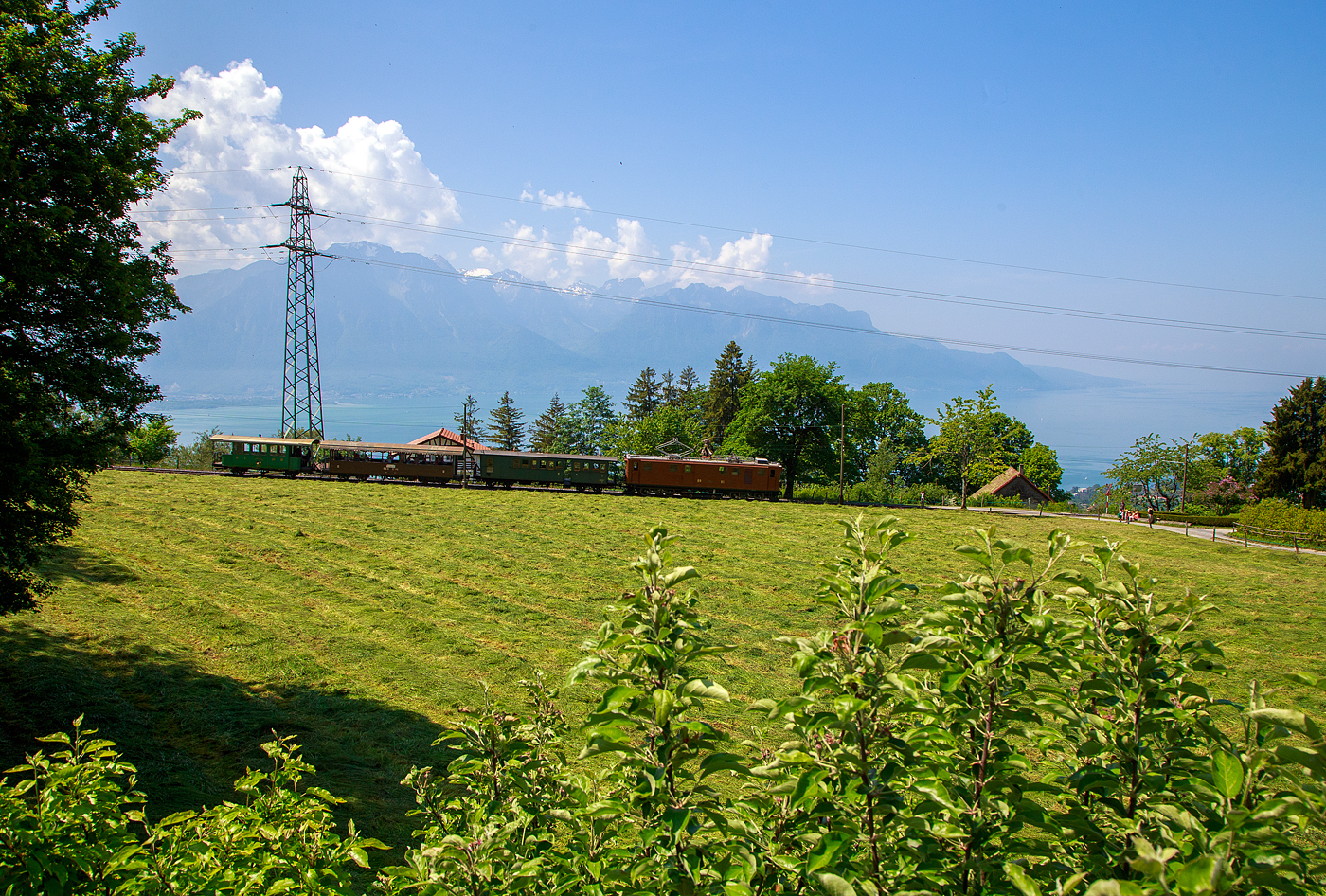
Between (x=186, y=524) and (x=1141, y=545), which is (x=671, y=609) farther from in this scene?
(x=1141, y=545)

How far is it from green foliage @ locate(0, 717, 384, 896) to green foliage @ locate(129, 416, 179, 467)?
914 cm

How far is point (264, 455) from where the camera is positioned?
39.0 m

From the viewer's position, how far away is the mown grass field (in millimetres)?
9680

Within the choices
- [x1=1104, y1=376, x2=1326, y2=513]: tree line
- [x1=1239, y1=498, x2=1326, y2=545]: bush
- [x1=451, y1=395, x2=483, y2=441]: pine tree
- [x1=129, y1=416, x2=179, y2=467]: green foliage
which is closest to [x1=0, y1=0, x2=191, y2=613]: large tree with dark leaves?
[x1=129, y1=416, x2=179, y2=467]: green foliage

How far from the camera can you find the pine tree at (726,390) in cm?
8362

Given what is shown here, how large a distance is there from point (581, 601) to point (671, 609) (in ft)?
53.6

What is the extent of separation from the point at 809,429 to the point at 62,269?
5056cm

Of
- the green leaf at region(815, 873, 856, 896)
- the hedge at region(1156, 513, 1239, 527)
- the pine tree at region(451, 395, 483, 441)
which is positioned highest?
the pine tree at region(451, 395, 483, 441)

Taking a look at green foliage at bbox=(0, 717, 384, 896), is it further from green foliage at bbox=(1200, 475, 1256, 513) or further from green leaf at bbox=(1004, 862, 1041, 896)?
green foliage at bbox=(1200, 475, 1256, 513)

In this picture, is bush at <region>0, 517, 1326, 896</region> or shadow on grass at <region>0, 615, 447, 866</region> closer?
bush at <region>0, 517, 1326, 896</region>

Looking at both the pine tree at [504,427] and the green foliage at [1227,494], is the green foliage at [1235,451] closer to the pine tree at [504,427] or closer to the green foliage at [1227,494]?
the green foliage at [1227,494]

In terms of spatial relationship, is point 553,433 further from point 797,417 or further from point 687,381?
point 797,417

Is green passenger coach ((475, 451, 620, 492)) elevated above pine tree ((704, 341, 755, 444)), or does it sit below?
below

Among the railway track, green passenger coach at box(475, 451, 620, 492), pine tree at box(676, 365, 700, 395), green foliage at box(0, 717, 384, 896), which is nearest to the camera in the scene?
green foliage at box(0, 717, 384, 896)
